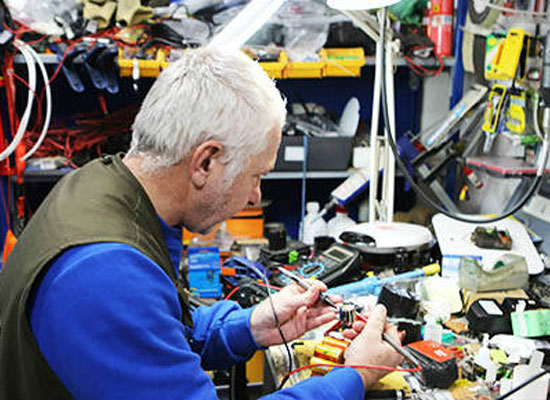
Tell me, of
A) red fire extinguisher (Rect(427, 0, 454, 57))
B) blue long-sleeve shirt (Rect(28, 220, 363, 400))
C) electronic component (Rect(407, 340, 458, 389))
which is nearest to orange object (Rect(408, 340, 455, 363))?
electronic component (Rect(407, 340, 458, 389))

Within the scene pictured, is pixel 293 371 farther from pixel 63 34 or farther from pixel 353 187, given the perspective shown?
pixel 63 34

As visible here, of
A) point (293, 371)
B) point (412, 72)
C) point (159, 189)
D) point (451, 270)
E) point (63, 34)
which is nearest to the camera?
point (159, 189)

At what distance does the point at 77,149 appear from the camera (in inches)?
91.9

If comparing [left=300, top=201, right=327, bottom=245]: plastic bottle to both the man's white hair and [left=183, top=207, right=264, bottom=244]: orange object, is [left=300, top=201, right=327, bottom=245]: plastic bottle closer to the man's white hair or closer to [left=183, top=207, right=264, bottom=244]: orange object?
[left=183, top=207, right=264, bottom=244]: orange object

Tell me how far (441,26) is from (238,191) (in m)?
1.61

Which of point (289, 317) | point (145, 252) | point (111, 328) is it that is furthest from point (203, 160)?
point (289, 317)

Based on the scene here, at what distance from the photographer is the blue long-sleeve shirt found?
2.63 feet

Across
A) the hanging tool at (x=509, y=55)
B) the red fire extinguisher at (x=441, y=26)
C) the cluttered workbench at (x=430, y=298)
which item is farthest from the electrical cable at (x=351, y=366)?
the red fire extinguisher at (x=441, y=26)

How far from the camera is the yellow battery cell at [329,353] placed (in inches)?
47.4

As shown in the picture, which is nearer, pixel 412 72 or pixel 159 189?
pixel 159 189

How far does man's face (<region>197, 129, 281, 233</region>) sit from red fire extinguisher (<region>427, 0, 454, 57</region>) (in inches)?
59.6

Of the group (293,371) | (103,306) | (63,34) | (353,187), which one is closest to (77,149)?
(63,34)

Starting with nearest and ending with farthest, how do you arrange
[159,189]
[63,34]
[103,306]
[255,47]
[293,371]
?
[103,306]
[159,189]
[293,371]
[63,34]
[255,47]

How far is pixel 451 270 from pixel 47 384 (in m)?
1.28
